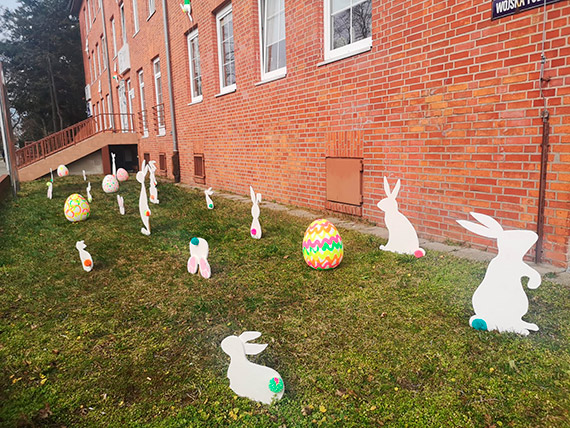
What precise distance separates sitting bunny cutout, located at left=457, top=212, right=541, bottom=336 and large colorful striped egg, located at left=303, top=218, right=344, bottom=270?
4.70 ft

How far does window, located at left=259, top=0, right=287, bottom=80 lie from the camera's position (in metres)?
7.44

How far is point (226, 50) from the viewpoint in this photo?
9.73 m

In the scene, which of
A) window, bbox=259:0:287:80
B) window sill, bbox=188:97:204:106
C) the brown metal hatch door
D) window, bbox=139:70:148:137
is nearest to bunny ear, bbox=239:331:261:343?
the brown metal hatch door

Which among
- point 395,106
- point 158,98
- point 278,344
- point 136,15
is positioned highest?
point 136,15

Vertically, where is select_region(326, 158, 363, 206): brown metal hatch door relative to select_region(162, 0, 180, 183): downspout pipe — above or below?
below

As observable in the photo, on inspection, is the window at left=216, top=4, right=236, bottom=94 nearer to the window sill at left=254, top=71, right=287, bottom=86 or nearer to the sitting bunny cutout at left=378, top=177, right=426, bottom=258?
the window sill at left=254, top=71, right=287, bottom=86

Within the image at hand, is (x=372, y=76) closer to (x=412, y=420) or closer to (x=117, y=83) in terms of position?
(x=412, y=420)

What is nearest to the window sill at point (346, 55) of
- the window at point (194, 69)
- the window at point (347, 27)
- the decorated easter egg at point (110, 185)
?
the window at point (347, 27)

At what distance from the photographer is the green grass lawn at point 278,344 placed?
190 cm

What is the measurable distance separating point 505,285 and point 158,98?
589 inches

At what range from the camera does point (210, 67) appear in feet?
33.3

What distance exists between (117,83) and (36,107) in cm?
2469

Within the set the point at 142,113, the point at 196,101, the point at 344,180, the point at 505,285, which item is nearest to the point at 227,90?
the point at 196,101

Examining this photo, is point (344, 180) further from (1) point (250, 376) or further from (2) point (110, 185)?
(2) point (110, 185)
